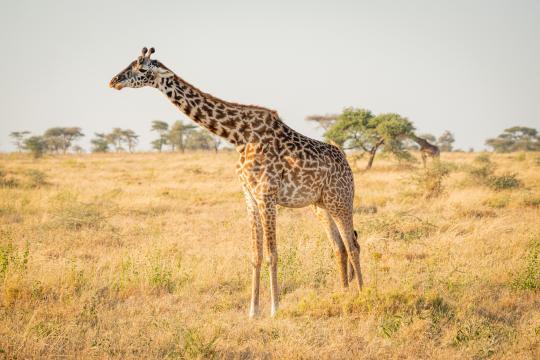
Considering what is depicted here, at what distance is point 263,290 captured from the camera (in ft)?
23.3

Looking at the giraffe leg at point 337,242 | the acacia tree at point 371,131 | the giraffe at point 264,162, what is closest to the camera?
the giraffe at point 264,162

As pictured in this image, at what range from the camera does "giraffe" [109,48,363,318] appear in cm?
606

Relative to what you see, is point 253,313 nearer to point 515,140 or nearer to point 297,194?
point 297,194

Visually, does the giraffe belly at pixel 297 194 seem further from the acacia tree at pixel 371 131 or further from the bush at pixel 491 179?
the acacia tree at pixel 371 131

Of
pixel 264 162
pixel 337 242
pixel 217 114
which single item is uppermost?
pixel 217 114

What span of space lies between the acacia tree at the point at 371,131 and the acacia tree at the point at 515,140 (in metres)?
42.6

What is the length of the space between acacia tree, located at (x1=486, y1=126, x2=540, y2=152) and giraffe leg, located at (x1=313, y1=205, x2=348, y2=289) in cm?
6685

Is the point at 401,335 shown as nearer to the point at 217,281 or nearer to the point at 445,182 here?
the point at 217,281

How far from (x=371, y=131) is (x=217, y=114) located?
25923 millimetres

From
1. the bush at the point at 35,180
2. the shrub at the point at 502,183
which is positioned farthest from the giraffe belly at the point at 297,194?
the bush at the point at 35,180

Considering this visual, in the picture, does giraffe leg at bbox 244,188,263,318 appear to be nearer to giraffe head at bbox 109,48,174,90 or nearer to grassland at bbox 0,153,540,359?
grassland at bbox 0,153,540,359

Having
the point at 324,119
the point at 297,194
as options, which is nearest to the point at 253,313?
the point at 297,194

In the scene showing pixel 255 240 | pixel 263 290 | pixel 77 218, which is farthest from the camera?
pixel 77 218

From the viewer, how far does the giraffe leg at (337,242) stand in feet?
22.7
